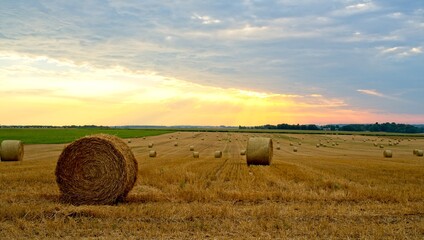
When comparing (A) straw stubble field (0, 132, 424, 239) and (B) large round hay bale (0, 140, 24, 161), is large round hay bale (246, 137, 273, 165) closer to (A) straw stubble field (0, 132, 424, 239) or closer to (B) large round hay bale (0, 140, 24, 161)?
(A) straw stubble field (0, 132, 424, 239)

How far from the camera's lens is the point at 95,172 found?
1190 cm

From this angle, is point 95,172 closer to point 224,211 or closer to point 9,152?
point 224,211

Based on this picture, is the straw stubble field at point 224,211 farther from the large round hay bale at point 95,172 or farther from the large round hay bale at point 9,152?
the large round hay bale at point 9,152

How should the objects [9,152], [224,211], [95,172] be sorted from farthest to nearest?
[9,152] < [95,172] < [224,211]

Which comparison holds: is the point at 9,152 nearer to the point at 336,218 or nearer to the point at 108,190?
the point at 108,190

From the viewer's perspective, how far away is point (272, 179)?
1594 cm

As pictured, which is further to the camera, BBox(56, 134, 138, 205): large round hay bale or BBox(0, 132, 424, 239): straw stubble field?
BBox(56, 134, 138, 205): large round hay bale

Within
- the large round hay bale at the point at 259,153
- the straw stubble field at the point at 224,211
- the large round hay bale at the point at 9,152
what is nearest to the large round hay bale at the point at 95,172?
the straw stubble field at the point at 224,211

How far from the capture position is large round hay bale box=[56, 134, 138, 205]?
11.5m

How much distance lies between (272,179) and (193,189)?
4136 mm

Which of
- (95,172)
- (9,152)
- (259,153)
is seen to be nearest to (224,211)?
(95,172)

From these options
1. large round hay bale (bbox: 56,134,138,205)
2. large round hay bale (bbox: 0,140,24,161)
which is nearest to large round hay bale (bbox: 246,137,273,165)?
large round hay bale (bbox: 56,134,138,205)

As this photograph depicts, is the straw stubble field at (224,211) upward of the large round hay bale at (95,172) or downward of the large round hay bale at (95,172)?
downward

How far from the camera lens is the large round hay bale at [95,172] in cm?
1151
